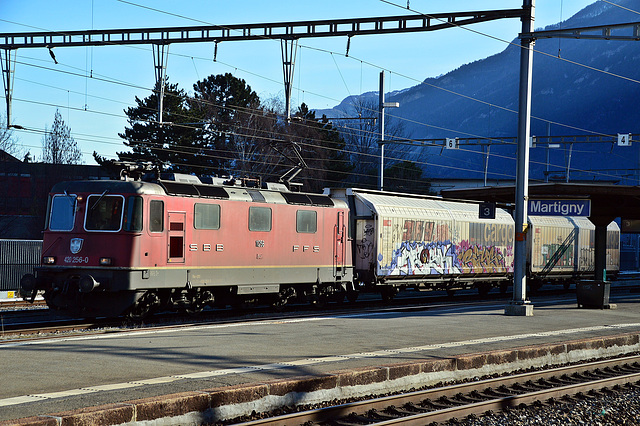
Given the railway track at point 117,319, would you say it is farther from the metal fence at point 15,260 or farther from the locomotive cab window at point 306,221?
the metal fence at point 15,260

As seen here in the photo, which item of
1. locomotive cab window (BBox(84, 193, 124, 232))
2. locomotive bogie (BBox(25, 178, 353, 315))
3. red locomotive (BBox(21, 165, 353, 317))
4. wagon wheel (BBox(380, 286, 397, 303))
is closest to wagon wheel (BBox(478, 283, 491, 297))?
wagon wheel (BBox(380, 286, 397, 303))

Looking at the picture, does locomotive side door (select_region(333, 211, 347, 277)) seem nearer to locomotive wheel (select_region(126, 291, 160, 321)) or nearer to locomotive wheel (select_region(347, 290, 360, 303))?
locomotive wheel (select_region(347, 290, 360, 303))

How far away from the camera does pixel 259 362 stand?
34.7ft

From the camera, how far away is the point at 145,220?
17.0 meters

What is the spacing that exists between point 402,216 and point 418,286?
287 cm

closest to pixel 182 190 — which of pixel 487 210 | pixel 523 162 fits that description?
pixel 487 210

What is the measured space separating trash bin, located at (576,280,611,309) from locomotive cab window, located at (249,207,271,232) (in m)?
9.80

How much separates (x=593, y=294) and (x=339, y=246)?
308 inches

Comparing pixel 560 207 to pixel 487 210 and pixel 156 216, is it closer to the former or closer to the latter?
pixel 487 210

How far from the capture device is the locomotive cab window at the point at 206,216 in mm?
18172

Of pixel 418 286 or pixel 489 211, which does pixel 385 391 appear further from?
pixel 418 286

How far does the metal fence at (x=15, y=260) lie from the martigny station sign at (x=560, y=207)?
1903 cm

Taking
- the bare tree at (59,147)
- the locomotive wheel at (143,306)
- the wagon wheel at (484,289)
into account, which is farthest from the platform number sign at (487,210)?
the bare tree at (59,147)

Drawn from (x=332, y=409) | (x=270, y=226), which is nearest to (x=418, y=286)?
(x=270, y=226)
